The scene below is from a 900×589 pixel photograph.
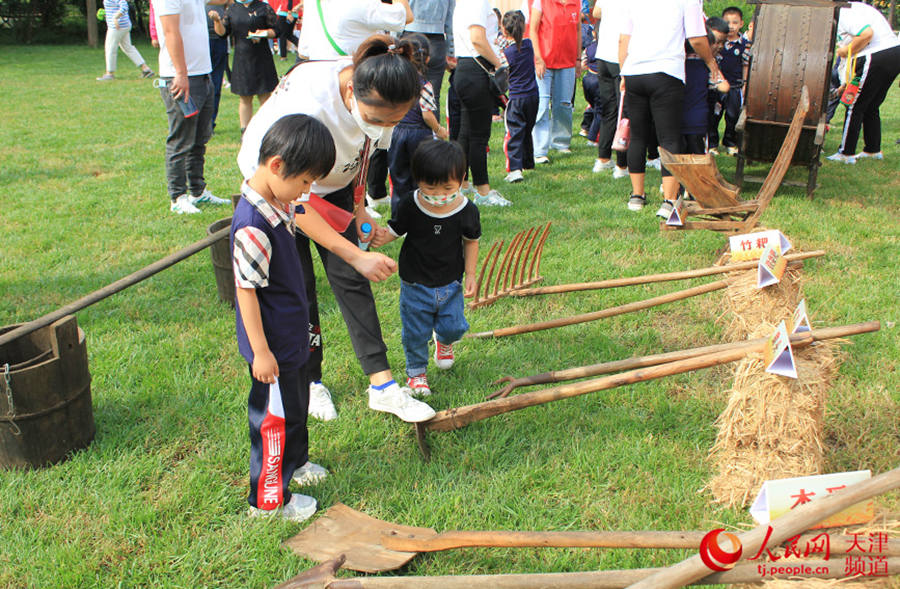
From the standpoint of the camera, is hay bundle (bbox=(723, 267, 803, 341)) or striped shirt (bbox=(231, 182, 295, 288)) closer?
striped shirt (bbox=(231, 182, 295, 288))

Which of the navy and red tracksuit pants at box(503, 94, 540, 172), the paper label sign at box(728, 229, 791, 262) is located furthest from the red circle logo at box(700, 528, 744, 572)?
the navy and red tracksuit pants at box(503, 94, 540, 172)

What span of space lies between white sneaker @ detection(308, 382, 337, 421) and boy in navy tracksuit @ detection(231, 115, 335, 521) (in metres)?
0.50

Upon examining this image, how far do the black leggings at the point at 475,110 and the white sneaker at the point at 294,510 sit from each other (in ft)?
13.9

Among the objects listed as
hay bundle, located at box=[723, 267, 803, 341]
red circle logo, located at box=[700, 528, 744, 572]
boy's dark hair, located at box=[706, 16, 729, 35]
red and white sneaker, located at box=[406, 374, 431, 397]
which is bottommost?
red and white sneaker, located at box=[406, 374, 431, 397]

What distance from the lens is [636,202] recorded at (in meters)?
6.30

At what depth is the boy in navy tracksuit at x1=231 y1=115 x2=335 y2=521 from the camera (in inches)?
86.4

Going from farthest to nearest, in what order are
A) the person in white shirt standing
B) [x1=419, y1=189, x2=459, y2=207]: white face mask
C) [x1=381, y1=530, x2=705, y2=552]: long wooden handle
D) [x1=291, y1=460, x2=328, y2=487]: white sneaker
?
1. the person in white shirt standing
2. [x1=419, y1=189, x2=459, y2=207]: white face mask
3. [x1=291, y1=460, x2=328, y2=487]: white sneaker
4. [x1=381, y1=530, x2=705, y2=552]: long wooden handle

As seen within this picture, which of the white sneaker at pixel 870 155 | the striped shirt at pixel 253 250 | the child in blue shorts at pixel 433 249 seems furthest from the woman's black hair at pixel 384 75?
the white sneaker at pixel 870 155

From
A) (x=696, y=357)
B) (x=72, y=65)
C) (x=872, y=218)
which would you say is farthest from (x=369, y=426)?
(x=72, y=65)

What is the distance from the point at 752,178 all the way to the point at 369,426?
5682 millimetres

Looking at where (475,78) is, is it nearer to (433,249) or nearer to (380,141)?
Result: (433,249)

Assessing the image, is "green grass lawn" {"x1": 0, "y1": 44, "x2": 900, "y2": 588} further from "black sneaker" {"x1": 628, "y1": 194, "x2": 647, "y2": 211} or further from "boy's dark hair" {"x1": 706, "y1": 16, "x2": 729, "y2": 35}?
"boy's dark hair" {"x1": 706, "y1": 16, "x2": 729, "y2": 35}

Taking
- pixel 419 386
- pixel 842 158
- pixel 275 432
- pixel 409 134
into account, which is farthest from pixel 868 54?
pixel 275 432

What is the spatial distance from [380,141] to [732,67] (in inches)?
266
